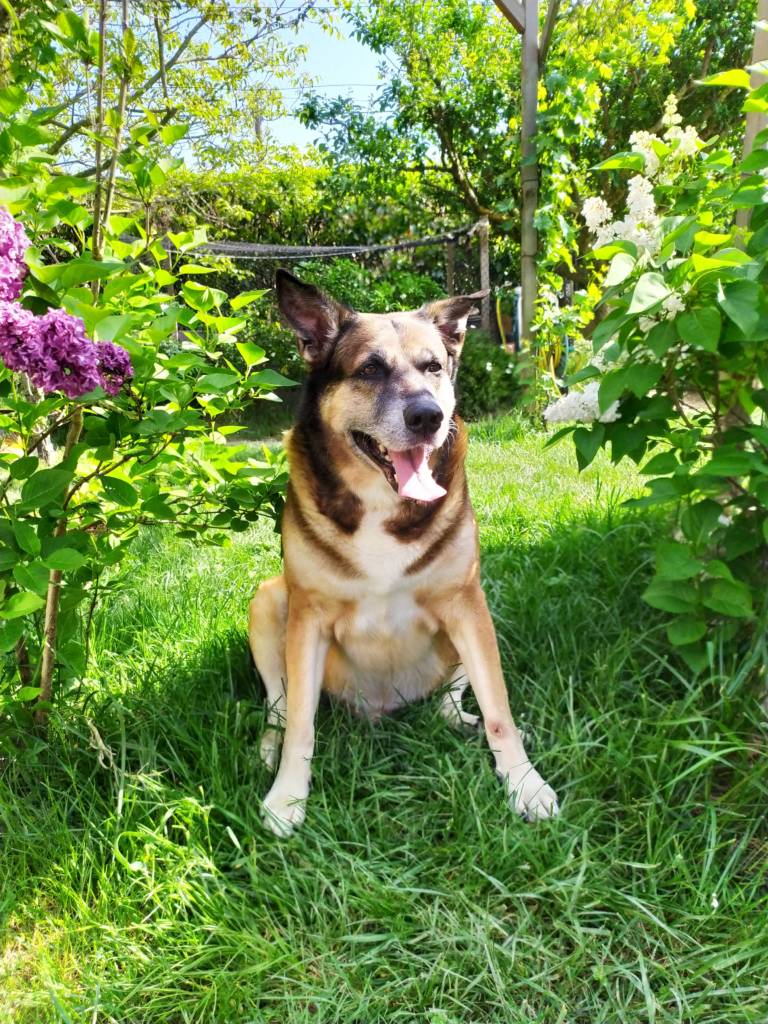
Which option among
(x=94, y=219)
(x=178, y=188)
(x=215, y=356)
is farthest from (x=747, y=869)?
(x=178, y=188)

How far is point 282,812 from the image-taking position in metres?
1.72

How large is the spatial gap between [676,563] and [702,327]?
1.76 feet

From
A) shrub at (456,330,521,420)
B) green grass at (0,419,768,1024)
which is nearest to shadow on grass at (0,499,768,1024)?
green grass at (0,419,768,1024)

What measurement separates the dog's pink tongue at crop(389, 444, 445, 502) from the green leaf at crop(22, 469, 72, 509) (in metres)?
0.79

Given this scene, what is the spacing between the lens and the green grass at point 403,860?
1.29 metres

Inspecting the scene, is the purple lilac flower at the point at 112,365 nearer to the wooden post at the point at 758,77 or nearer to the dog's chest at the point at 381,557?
the dog's chest at the point at 381,557

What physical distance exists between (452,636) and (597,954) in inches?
32.4

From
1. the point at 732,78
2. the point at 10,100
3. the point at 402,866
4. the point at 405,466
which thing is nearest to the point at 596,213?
the point at 732,78

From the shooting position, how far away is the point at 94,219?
61.5 inches

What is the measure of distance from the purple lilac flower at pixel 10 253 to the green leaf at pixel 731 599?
5.17 feet

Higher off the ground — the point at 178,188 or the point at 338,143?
the point at 338,143

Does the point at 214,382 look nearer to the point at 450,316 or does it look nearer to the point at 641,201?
the point at 450,316

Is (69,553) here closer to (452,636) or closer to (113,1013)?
(113,1013)

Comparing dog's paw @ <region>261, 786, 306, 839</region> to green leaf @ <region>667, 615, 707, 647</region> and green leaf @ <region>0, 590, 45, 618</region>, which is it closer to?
green leaf @ <region>0, 590, 45, 618</region>
